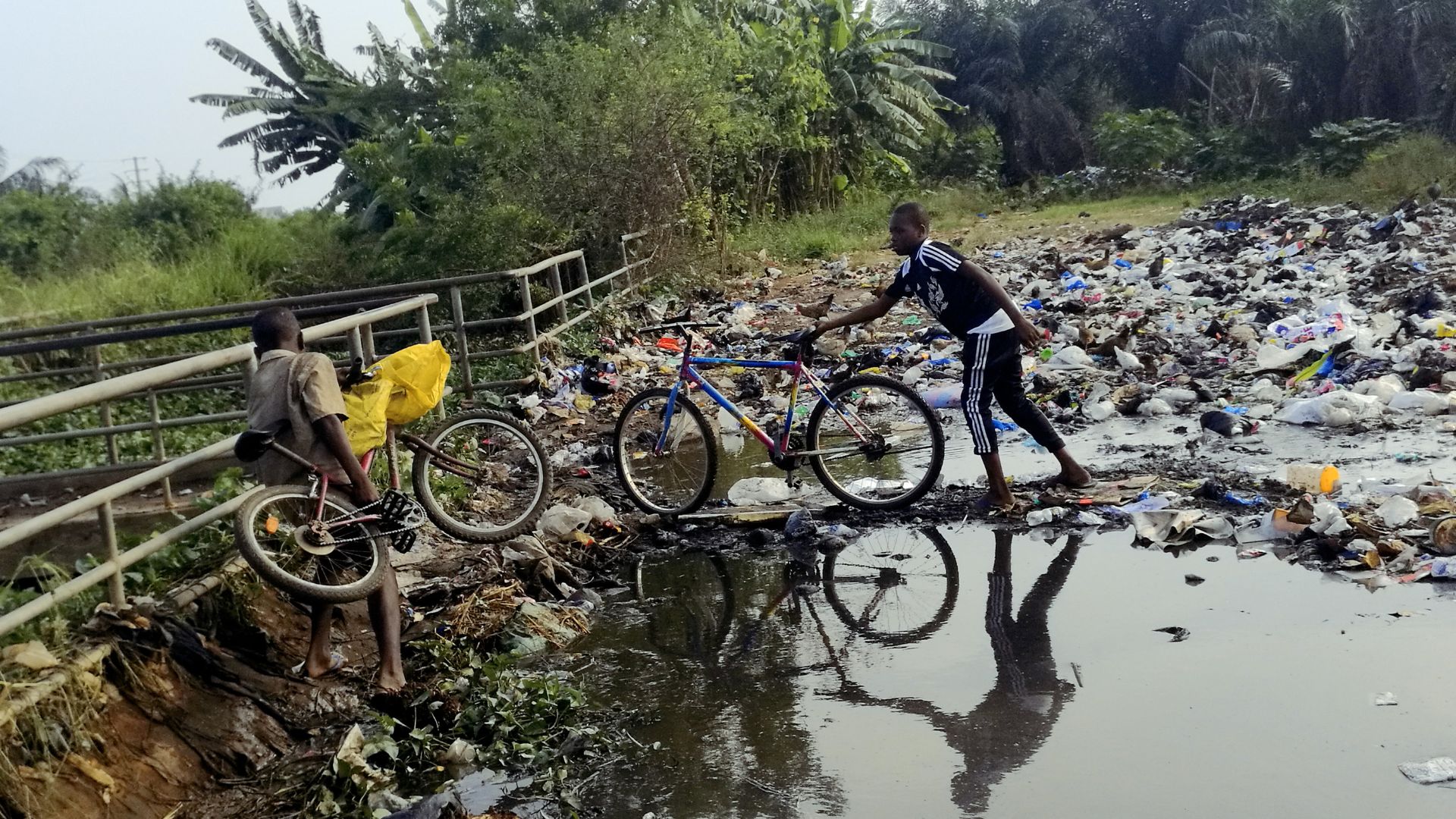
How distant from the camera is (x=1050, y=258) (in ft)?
54.6

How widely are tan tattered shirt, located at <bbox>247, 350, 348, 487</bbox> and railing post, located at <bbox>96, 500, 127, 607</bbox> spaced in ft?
1.91

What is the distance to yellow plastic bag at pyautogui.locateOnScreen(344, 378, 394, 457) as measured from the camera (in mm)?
4816

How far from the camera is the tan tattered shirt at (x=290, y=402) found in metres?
4.30

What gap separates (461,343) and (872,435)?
3953mm

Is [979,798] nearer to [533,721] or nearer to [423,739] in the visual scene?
[533,721]

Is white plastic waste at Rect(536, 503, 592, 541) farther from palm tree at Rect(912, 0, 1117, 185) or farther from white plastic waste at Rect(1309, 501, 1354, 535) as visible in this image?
palm tree at Rect(912, 0, 1117, 185)

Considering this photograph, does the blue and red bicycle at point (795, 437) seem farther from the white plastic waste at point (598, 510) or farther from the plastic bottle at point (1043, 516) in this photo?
the plastic bottle at point (1043, 516)

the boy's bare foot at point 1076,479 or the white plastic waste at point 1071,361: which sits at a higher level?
the boy's bare foot at point 1076,479

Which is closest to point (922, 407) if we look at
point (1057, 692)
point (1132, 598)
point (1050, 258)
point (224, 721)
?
point (1132, 598)

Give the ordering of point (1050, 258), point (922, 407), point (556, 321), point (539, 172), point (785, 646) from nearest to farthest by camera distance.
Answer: point (785, 646) → point (922, 407) → point (556, 321) → point (539, 172) → point (1050, 258)

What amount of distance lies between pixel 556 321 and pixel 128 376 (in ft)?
28.5

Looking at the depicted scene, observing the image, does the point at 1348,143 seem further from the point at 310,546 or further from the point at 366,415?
the point at 310,546

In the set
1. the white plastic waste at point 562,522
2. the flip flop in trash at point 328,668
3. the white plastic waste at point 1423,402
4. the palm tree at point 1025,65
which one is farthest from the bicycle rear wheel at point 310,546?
the palm tree at point 1025,65

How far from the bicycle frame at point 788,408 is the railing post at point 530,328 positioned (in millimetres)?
3674
